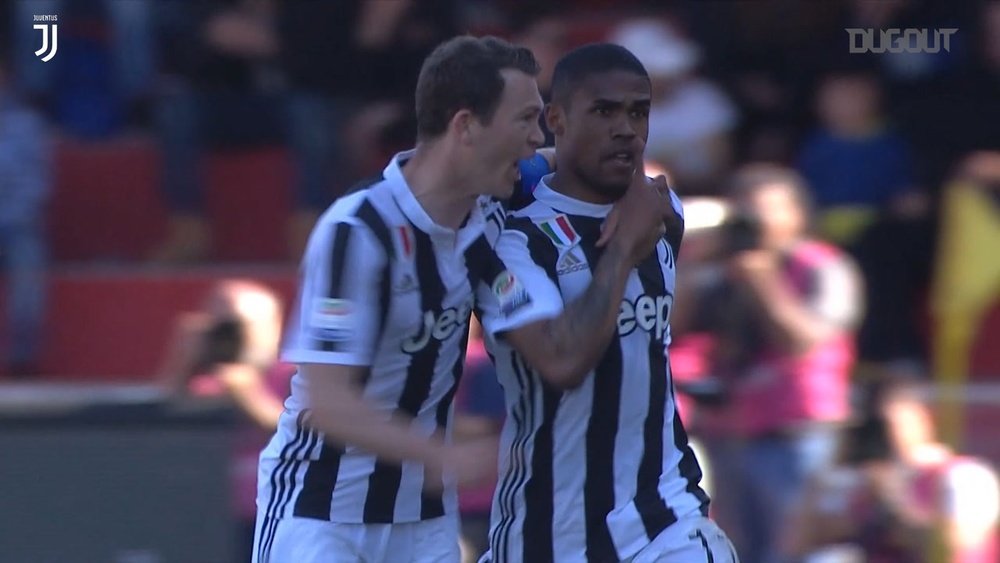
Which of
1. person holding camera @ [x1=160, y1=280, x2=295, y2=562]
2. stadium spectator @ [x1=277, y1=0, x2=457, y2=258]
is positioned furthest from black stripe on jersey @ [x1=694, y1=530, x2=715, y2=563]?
stadium spectator @ [x1=277, y1=0, x2=457, y2=258]

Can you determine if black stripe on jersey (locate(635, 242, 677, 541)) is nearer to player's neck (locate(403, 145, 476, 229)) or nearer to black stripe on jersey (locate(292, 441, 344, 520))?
player's neck (locate(403, 145, 476, 229))

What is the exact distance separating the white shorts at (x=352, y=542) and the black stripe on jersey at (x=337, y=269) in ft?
1.55

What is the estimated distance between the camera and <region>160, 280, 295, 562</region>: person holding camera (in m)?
6.32

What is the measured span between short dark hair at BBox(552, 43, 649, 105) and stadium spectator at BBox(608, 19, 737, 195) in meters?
3.95

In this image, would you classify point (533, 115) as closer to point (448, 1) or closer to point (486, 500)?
point (486, 500)

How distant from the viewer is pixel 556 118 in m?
4.29

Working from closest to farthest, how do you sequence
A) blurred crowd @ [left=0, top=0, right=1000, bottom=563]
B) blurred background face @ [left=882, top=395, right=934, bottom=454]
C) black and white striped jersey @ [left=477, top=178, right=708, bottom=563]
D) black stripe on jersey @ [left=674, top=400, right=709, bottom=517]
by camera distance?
black and white striped jersey @ [left=477, top=178, right=708, bottom=563], black stripe on jersey @ [left=674, top=400, right=709, bottom=517], blurred background face @ [left=882, top=395, right=934, bottom=454], blurred crowd @ [left=0, top=0, right=1000, bottom=563]

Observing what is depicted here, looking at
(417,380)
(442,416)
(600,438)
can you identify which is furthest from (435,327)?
(600,438)

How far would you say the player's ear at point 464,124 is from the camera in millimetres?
4145

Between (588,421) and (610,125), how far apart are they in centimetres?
68

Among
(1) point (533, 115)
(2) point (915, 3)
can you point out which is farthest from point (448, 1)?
(1) point (533, 115)

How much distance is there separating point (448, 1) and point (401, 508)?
15.6ft

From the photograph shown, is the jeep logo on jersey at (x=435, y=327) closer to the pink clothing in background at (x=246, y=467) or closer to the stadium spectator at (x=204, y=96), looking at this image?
the pink clothing in background at (x=246, y=467)

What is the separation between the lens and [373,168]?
348 inches
